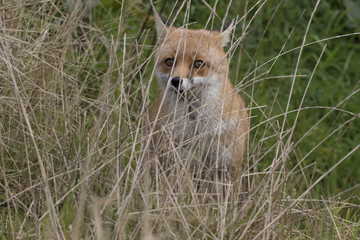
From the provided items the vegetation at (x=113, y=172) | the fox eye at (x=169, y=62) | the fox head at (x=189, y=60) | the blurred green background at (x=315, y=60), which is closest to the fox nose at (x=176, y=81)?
the fox head at (x=189, y=60)

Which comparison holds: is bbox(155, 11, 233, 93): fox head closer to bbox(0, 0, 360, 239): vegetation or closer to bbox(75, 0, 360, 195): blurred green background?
bbox(0, 0, 360, 239): vegetation

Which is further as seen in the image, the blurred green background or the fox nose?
the blurred green background

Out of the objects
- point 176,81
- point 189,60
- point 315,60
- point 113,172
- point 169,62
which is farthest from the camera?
point 315,60

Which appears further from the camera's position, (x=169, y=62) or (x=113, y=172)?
(x=169, y=62)

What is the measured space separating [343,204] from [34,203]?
1.99 m

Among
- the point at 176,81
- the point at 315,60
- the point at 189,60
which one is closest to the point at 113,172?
the point at 176,81

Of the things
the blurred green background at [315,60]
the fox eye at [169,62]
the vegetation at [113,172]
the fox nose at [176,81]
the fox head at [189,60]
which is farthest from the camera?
the blurred green background at [315,60]

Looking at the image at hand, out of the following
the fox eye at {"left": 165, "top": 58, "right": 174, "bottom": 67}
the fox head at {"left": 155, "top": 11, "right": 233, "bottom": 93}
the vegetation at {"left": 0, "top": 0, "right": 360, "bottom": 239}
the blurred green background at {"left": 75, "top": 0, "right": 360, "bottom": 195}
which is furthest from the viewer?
the blurred green background at {"left": 75, "top": 0, "right": 360, "bottom": 195}

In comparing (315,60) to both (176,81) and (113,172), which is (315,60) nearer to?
(176,81)

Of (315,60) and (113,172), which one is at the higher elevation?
(113,172)

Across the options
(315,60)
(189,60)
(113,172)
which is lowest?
(315,60)

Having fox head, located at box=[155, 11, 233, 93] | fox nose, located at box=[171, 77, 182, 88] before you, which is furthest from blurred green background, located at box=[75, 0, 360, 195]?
fox nose, located at box=[171, 77, 182, 88]

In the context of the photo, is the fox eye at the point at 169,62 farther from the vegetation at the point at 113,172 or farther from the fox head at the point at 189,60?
the vegetation at the point at 113,172

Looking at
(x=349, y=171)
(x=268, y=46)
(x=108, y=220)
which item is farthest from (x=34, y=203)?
(x=268, y=46)
